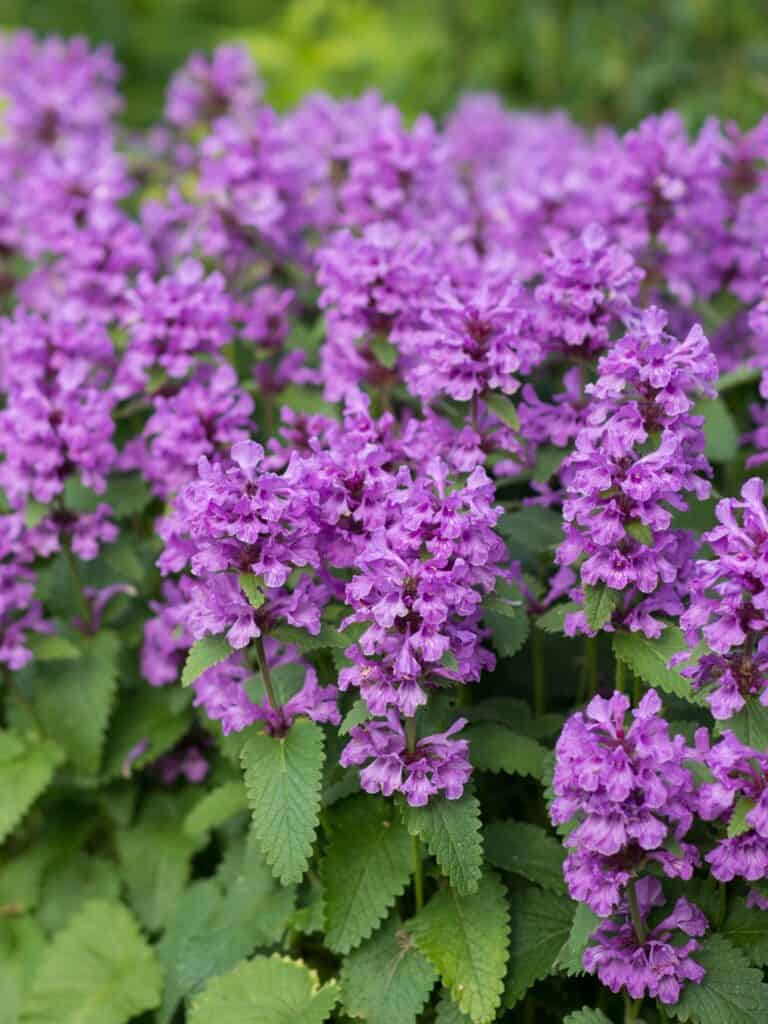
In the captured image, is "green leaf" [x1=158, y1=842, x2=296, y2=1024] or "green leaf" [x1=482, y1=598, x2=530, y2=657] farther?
"green leaf" [x1=158, y1=842, x2=296, y2=1024]

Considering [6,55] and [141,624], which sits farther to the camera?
[6,55]

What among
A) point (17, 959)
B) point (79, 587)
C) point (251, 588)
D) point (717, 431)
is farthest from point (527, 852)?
point (17, 959)

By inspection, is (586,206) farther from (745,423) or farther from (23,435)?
(23,435)

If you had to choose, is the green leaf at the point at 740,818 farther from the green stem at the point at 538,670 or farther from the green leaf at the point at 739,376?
the green leaf at the point at 739,376

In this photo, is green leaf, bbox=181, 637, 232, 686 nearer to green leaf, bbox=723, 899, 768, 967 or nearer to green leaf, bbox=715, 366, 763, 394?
green leaf, bbox=723, 899, 768, 967

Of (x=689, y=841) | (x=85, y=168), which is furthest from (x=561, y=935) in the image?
(x=85, y=168)

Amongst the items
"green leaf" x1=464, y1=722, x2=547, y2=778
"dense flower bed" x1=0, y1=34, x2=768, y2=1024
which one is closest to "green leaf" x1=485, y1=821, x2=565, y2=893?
"dense flower bed" x1=0, y1=34, x2=768, y2=1024
